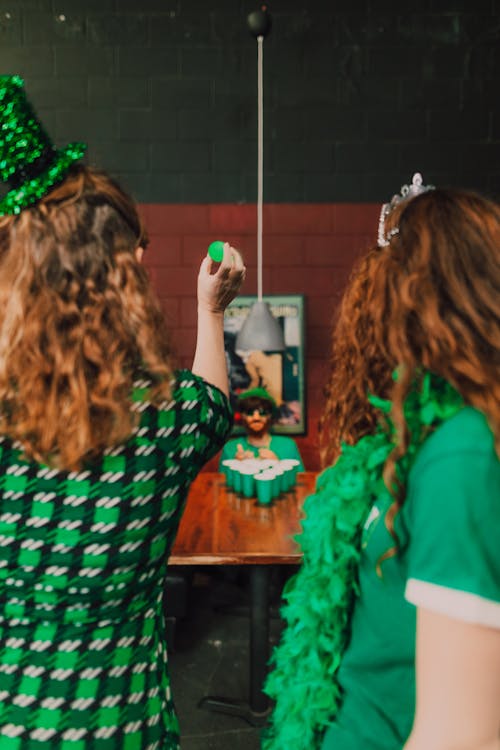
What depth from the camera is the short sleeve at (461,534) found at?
2.05 ft

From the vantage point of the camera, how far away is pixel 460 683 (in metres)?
0.62

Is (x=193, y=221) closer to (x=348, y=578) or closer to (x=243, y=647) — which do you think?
(x=243, y=647)

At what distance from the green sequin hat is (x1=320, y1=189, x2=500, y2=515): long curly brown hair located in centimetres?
47

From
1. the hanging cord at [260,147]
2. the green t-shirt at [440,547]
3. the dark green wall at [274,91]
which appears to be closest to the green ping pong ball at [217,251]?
the green t-shirt at [440,547]

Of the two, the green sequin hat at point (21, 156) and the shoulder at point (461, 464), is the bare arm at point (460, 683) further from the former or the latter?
the green sequin hat at point (21, 156)

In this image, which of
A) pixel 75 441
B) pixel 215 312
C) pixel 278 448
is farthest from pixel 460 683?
pixel 278 448

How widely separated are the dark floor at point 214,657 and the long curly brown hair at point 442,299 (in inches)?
85.6

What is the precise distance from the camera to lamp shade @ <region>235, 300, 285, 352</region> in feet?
10.2

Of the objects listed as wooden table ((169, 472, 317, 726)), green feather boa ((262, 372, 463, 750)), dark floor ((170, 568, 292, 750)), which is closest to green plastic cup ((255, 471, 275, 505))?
wooden table ((169, 472, 317, 726))

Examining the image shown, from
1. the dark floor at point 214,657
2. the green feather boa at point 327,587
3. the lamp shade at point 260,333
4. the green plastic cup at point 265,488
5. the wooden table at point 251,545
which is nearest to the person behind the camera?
the green feather boa at point 327,587

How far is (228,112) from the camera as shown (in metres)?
3.84

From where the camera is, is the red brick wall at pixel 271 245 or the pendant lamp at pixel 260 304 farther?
the red brick wall at pixel 271 245

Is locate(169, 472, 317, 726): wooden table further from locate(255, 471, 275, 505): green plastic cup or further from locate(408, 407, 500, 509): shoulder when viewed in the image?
locate(408, 407, 500, 509): shoulder

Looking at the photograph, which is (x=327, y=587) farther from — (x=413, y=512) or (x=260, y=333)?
(x=260, y=333)
